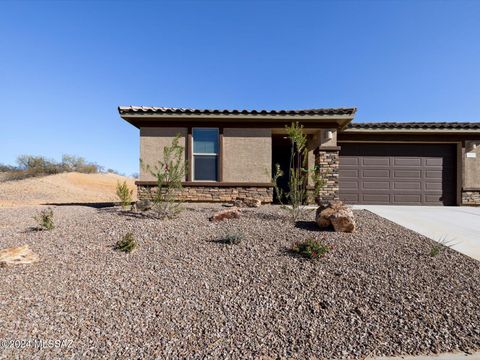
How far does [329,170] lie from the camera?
9555 millimetres

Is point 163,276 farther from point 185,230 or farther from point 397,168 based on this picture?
point 397,168

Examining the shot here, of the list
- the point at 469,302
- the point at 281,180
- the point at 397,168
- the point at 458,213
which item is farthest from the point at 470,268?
the point at 281,180

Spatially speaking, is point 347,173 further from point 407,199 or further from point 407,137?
point 407,137

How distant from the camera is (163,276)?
376cm

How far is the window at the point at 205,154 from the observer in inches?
373

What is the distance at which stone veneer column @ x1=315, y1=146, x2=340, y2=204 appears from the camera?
9.48 meters

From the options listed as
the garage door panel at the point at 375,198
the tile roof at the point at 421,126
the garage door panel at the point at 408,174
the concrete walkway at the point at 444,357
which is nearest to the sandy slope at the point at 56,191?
the garage door panel at the point at 375,198

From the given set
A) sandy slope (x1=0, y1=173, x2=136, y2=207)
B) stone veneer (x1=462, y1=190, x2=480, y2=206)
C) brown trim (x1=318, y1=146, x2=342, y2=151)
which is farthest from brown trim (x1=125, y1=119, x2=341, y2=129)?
sandy slope (x1=0, y1=173, x2=136, y2=207)

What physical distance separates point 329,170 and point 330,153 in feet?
2.16

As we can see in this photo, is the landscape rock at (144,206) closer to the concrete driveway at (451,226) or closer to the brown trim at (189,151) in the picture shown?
the brown trim at (189,151)

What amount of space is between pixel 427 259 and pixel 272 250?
271cm

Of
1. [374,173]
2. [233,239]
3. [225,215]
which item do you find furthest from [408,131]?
[233,239]

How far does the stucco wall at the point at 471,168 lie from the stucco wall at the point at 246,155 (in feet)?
27.9

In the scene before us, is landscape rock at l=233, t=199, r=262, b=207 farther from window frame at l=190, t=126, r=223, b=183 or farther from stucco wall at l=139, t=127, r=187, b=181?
stucco wall at l=139, t=127, r=187, b=181
